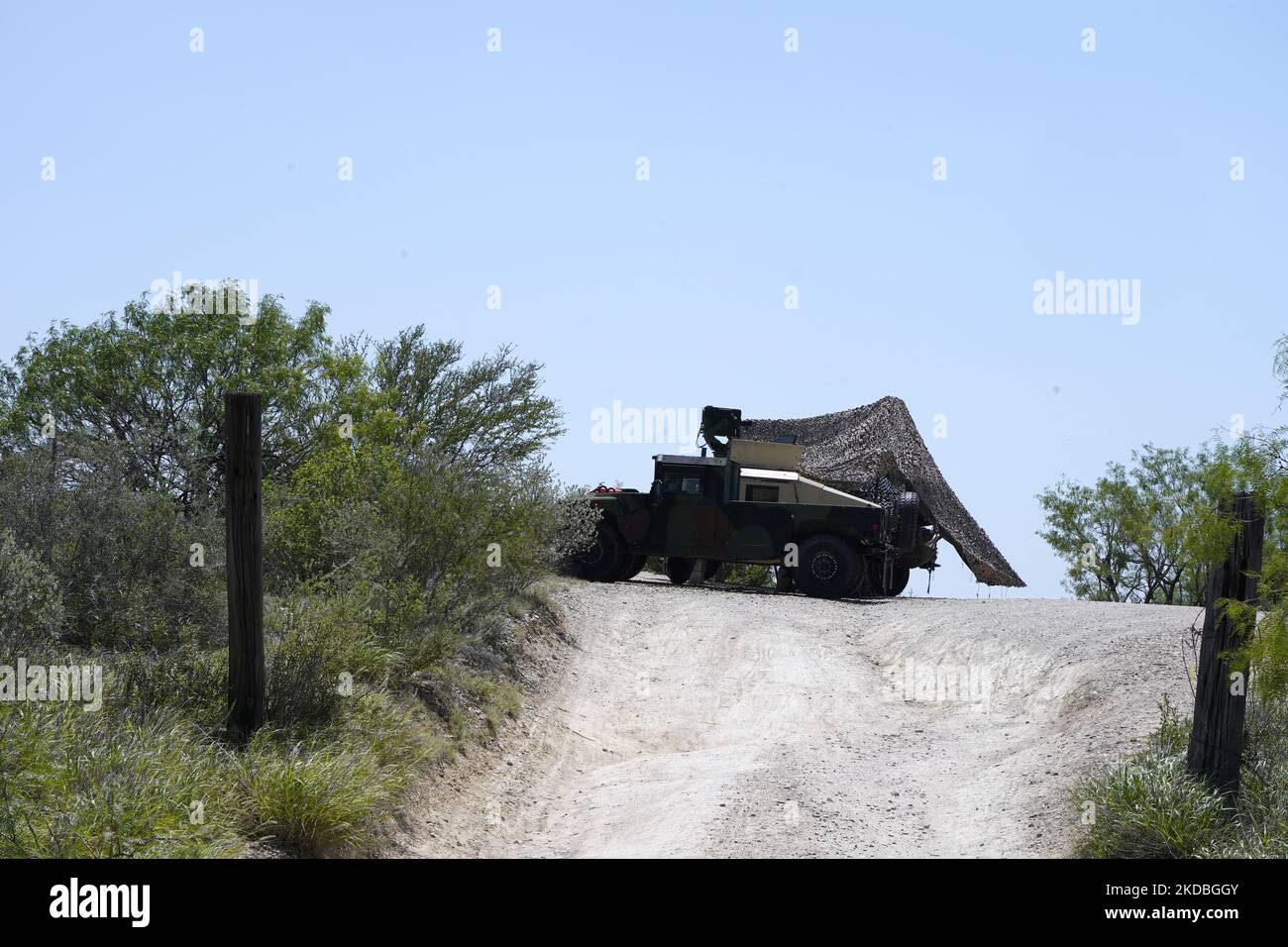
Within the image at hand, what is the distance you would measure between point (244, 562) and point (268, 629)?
191cm

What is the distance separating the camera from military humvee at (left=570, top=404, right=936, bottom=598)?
71.9 ft

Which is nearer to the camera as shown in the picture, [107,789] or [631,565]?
[107,789]

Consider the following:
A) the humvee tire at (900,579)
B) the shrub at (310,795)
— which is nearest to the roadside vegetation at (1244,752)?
the shrub at (310,795)

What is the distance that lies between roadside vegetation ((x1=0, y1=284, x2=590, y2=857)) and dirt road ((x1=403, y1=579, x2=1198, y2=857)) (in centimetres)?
83

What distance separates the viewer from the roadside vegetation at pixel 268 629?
23.4 feet

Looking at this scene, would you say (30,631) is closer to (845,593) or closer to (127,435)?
(127,435)

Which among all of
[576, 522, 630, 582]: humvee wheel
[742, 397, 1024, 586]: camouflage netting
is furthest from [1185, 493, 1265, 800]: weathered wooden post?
[742, 397, 1024, 586]: camouflage netting

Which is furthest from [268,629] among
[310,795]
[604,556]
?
[604,556]

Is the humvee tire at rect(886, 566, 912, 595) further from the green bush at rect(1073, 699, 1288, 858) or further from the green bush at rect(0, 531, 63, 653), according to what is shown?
the green bush at rect(0, 531, 63, 653)

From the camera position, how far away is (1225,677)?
28.3ft

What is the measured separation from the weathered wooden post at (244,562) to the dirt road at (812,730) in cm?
154

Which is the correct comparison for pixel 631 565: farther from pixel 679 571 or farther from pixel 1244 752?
pixel 1244 752

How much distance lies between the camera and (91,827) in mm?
6523
